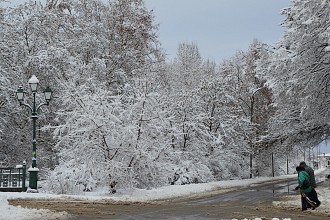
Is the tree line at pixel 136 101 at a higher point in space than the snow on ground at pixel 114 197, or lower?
higher

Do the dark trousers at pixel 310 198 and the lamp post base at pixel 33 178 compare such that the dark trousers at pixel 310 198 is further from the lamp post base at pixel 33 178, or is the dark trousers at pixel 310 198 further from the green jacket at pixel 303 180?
the lamp post base at pixel 33 178

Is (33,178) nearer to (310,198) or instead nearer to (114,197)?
(114,197)

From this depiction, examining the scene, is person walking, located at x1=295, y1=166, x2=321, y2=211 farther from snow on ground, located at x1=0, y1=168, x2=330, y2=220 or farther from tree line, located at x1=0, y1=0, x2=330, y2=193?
tree line, located at x1=0, y1=0, x2=330, y2=193

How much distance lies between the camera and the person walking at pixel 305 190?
16047 mm

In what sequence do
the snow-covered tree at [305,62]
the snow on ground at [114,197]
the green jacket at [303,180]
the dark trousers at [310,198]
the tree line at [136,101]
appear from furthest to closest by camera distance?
the tree line at [136,101] < the snow-covered tree at [305,62] < the dark trousers at [310,198] < the green jacket at [303,180] < the snow on ground at [114,197]

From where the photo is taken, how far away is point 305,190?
53.0 feet

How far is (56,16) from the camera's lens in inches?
1382

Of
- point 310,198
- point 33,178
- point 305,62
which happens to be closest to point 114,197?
point 33,178

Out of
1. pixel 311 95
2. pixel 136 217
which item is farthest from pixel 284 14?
pixel 136 217

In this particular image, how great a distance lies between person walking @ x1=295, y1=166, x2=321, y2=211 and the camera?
52.6 ft

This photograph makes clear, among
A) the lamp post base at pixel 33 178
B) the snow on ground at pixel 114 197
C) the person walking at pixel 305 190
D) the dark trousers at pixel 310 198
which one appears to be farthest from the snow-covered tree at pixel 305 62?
the lamp post base at pixel 33 178

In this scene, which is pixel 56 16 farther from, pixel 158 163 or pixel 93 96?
pixel 158 163

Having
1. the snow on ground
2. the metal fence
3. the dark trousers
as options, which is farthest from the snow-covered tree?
the metal fence

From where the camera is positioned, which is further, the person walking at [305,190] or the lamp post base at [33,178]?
the lamp post base at [33,178]
